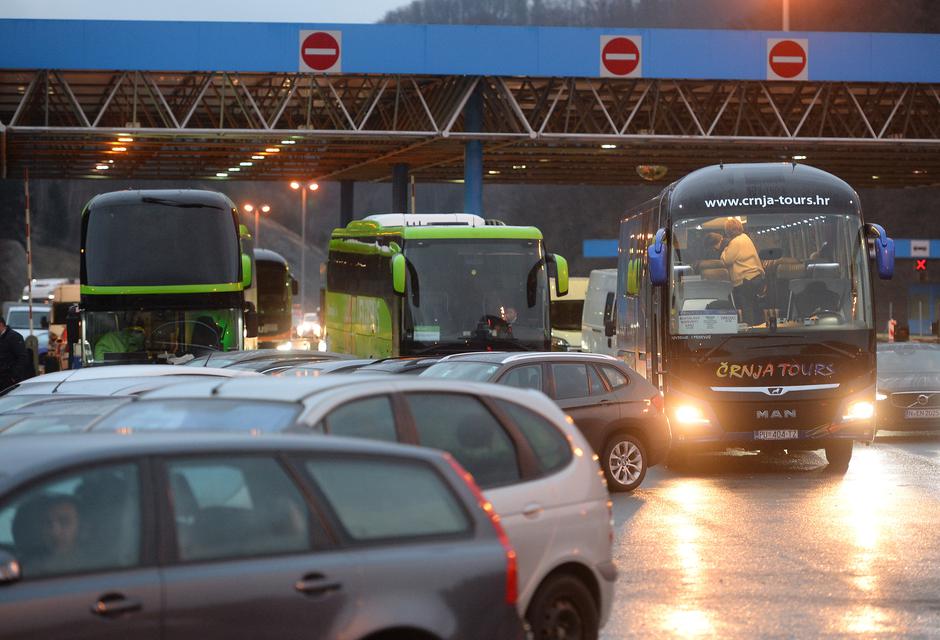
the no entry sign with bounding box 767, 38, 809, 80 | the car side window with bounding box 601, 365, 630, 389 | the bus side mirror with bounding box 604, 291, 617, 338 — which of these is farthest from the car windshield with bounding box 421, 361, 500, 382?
the no entry sign with bounding box 767, 38, 809, 80

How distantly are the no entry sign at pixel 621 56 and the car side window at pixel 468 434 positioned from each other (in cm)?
3354

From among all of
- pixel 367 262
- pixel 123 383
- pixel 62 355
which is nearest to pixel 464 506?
pixel 123 383

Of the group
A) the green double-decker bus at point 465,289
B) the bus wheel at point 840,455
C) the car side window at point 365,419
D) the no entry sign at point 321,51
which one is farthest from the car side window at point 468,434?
the no entry sign at point 321,51

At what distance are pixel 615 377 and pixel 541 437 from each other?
30.9 feet

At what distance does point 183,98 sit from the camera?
46.6 meters

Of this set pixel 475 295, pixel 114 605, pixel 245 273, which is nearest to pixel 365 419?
pixel 114 605

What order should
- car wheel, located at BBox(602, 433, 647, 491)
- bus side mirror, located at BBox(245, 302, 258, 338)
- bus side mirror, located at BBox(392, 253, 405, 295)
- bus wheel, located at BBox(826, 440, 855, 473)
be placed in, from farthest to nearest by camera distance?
bus side mirror, located at BBox(245, 302, 258, 338) → bus side mirror, located at BBox(392, 253, 405, 295) → bus wheel, located at BBox(826, 440, 855, 473) → car wheel, located at BBox(602, 433, 647, 491)

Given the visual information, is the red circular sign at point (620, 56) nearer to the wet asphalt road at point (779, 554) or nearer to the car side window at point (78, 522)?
the wet asphalt road at point (779, 554)

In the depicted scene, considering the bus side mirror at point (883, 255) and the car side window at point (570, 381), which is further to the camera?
the bus side mirror at point (883, 255)

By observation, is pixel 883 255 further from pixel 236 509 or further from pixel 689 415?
pixel 236 509

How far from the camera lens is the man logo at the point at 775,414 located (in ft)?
59.1

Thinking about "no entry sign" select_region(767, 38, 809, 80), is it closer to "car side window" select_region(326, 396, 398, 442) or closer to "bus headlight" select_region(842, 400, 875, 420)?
"bus headlight" select_region(842, 400, 875, 420)

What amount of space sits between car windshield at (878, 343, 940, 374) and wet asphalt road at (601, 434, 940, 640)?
4187mm

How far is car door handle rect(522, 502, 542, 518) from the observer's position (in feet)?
23.5
